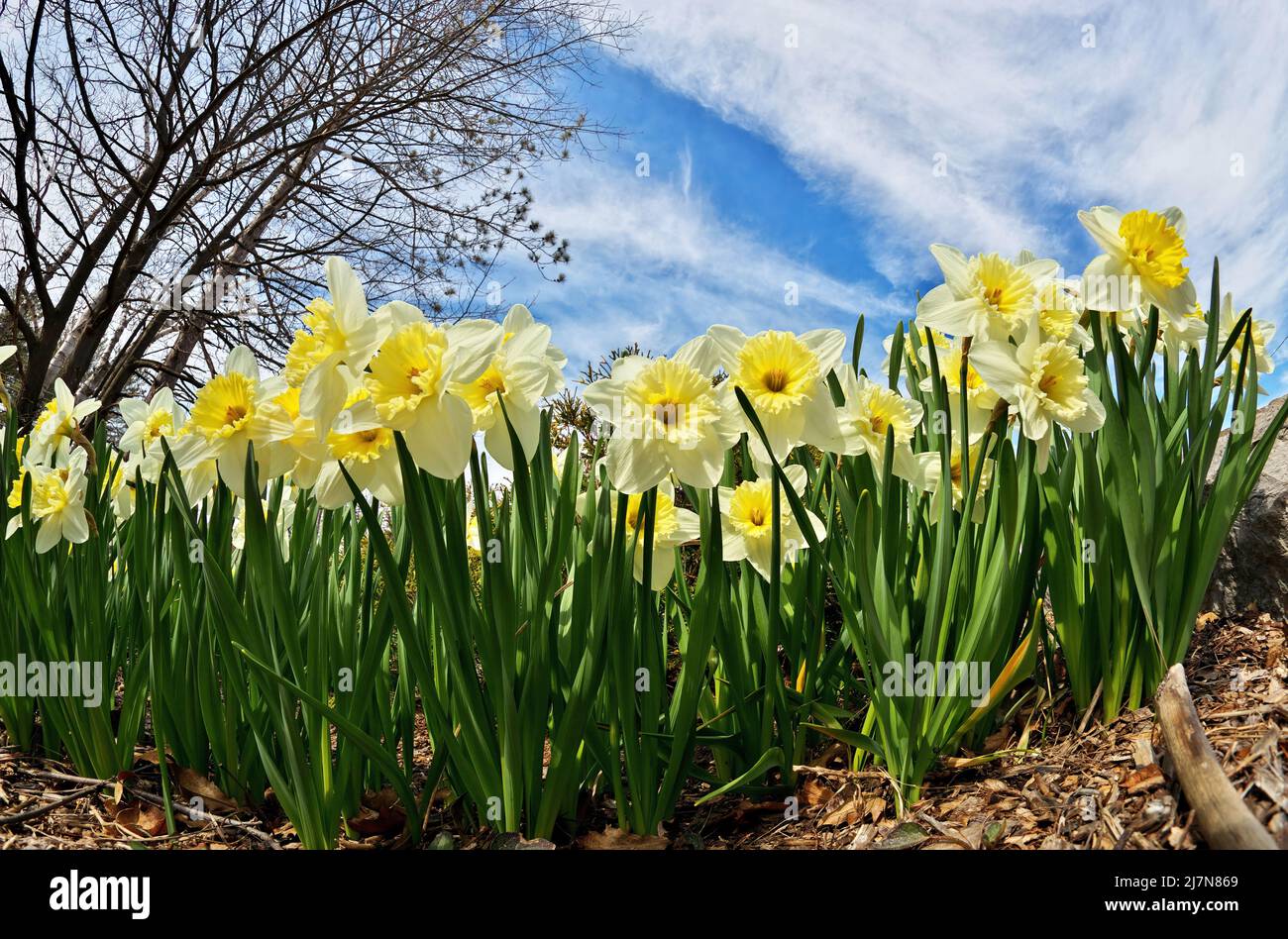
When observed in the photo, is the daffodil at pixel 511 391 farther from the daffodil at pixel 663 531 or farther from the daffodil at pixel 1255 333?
the daffodil at pixel 1255 333

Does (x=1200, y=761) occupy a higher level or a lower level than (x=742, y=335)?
lower

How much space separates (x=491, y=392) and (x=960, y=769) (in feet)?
3.95

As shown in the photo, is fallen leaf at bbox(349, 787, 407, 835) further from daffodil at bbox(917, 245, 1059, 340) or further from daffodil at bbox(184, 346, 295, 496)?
daffodil at bbox(917, 245, 1059, 340)

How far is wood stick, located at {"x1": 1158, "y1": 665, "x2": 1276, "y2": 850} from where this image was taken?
3.79 feet

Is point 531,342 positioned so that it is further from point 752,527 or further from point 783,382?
point 752,527

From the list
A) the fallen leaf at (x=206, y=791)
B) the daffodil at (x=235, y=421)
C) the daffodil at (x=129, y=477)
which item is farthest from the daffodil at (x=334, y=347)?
the fallen leaf at (x=206, y=791)

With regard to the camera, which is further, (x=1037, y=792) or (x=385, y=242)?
(x=385, y=242)

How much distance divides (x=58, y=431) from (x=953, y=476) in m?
2.22

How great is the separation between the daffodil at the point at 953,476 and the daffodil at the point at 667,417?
50 cm

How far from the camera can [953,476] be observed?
1750 mm

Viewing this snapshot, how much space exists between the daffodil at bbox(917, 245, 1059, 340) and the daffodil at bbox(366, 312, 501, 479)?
0.87 metres
